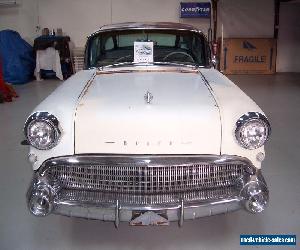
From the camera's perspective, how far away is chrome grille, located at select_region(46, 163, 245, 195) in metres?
2.09

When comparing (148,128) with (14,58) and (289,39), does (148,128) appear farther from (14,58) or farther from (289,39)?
(289,39)

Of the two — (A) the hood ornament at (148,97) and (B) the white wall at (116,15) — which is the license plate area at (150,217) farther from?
(B) the white wall at (116,15)

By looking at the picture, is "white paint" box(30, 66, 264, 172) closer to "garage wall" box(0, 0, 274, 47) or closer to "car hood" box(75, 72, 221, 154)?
"car hood" box(75, 72, 221, 154)

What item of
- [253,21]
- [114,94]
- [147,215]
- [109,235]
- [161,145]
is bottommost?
[109,235]

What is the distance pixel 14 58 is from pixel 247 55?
20.8ft

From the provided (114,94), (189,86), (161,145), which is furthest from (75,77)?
(161,145)

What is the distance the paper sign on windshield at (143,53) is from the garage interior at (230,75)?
57.6 inches

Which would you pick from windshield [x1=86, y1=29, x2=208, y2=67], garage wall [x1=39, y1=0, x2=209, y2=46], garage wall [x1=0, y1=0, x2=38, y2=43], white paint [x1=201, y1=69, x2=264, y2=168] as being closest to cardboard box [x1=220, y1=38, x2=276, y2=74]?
garage wall [x1=39, y1=0, x2=209, y2=46]

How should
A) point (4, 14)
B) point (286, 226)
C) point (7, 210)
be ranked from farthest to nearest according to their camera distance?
point (4, 14), point (7, 210), point (286, 226)

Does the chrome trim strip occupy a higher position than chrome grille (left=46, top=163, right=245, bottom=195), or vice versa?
the chrome trim strip

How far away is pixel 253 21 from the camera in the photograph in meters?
10.8

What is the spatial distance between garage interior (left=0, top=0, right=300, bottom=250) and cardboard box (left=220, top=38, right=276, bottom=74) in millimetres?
357

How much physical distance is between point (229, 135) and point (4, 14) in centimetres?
979

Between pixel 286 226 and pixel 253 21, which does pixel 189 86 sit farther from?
pixel 253 21
